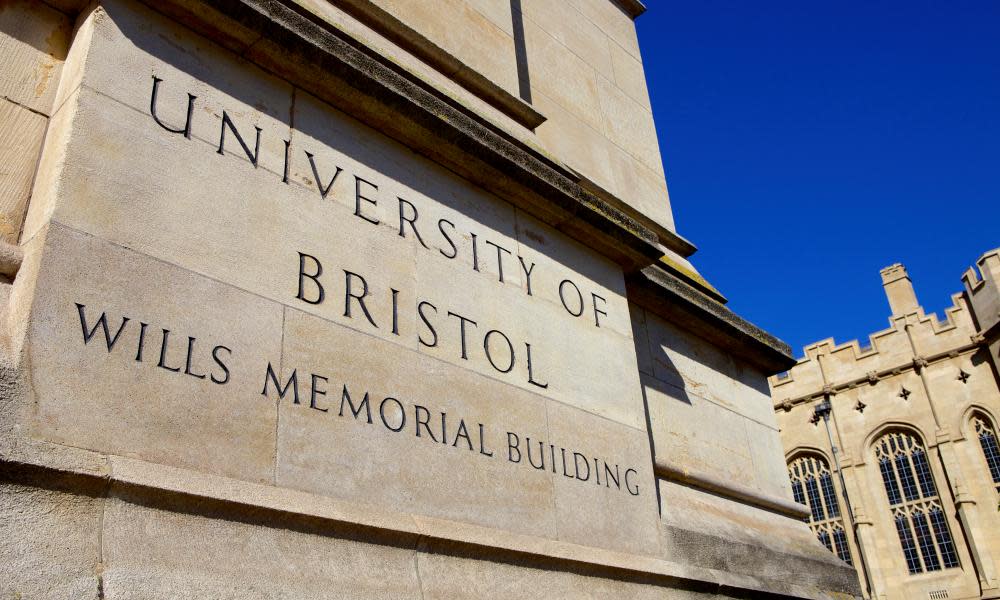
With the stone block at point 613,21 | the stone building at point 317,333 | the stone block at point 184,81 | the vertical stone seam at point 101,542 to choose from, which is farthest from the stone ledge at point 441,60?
the vertical stone seam at point 101,542

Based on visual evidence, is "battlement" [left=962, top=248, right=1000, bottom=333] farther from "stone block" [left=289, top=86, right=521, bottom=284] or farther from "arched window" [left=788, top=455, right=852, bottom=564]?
"stone block" [left=289, top=86, right=521, bottom=284]

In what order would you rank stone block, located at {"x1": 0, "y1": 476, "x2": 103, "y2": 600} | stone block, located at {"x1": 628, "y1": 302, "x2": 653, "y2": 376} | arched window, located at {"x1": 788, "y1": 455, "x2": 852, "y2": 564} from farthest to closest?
arched window, located at {"x1": 788, "y1": 455, "x2": 852, "y2": 564}
stone block, located at {"x1": 628, "y1": 302, "x2": 653, "y2": 376}
stone block, located at {"x1": 0, "y1": 476, "x2": 103, "y2": 600}

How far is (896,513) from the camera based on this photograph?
124 feet

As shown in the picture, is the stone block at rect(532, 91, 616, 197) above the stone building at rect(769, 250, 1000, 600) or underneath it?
underneath

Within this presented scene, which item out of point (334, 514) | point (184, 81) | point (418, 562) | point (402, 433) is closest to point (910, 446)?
point (402, 433)

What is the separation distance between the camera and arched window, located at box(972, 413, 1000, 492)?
3641 cm

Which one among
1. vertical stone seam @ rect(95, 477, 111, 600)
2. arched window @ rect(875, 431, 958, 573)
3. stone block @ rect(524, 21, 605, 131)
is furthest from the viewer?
arched window @ rect(875, 431, 958, 573)

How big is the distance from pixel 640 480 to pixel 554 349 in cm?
108

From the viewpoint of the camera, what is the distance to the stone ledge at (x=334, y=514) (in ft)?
10.2

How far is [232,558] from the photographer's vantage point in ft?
11.2

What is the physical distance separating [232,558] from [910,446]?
41445 millimetres

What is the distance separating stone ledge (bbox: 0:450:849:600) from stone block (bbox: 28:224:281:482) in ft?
0.43

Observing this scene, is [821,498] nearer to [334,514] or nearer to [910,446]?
[910,446]

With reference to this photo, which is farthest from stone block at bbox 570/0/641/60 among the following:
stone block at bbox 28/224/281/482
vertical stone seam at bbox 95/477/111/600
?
vertical stone seam at bbox 95/477/111/600
